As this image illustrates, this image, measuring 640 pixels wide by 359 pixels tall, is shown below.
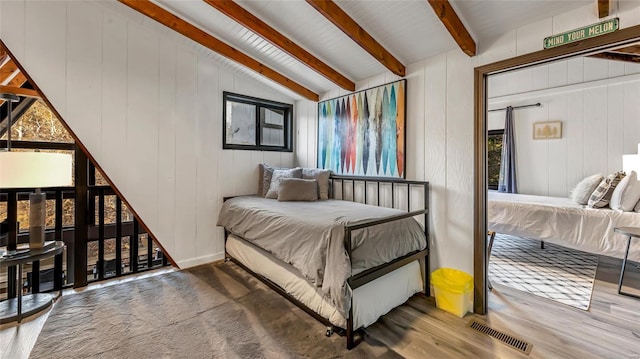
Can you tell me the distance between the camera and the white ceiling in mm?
1859

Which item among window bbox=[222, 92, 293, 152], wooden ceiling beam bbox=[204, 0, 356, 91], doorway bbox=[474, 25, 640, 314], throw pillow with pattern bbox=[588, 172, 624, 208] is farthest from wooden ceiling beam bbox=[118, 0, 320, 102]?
throw pillow with pattern bbox=[588, 172, 624, 208]

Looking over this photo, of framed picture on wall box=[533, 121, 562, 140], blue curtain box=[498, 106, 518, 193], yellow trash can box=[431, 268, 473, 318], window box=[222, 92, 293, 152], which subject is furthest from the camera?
blue curtain box=[498, 106, 518, 193]

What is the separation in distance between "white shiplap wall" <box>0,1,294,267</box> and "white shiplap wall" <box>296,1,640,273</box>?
7.12ft

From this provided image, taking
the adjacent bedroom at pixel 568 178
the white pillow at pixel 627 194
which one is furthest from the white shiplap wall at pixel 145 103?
the white pillow at pixel 627 194

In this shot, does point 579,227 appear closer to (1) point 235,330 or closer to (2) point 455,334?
(2) point 455,334

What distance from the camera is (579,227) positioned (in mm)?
3020

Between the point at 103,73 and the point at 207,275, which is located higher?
the point at 103,73

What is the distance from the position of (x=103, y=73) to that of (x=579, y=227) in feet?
17.4

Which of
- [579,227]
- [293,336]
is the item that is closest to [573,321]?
[579,227]

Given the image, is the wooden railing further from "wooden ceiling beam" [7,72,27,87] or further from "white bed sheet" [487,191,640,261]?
"white bed sheet" [487,191,640,261]

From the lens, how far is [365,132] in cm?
307

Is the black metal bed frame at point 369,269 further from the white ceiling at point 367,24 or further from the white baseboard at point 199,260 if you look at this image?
the white ceiling at point 367,24

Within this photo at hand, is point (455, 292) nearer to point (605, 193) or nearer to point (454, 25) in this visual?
point (454, 25)

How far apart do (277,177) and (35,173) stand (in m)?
2.13
